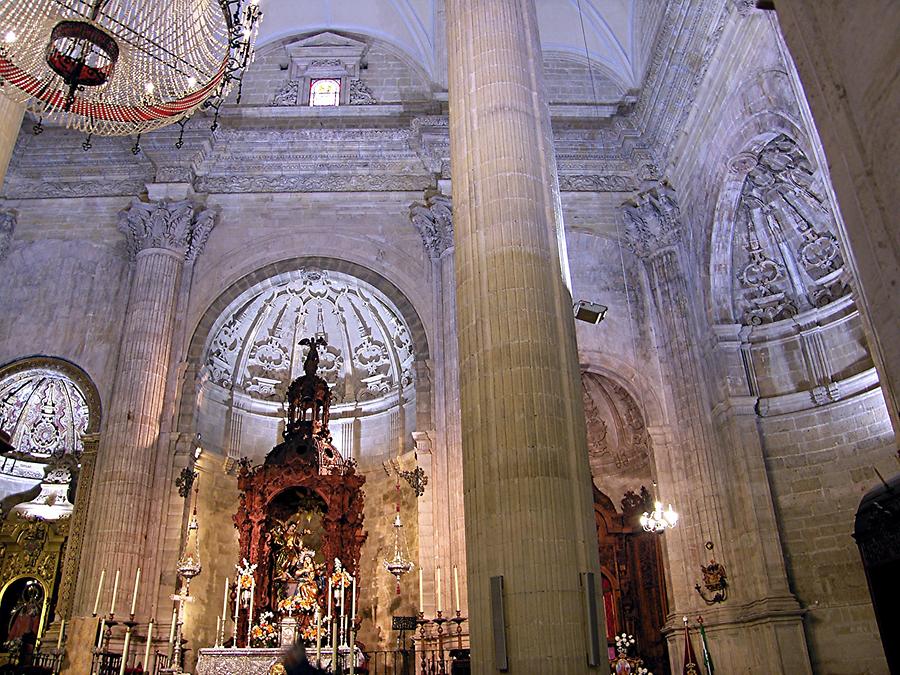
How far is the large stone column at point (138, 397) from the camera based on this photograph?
12156 millimetres

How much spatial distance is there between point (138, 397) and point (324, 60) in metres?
8.83

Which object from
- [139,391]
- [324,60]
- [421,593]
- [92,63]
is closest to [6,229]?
[139,391]

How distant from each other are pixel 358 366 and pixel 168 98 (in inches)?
271

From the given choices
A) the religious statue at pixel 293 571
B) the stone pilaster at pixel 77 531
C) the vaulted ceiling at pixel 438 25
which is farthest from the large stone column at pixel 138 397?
the vaulted ceiling at pixel 438 25

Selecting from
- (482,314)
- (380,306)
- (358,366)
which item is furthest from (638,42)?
(482,314)

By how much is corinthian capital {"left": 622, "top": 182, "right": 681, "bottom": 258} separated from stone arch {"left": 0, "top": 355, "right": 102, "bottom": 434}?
10.6m

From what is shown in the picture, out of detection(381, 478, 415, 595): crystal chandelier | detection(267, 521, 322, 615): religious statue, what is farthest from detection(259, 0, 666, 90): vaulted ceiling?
detection(267, 521, 322, 615): religious statue

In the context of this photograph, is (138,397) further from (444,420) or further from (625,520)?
(625,520)

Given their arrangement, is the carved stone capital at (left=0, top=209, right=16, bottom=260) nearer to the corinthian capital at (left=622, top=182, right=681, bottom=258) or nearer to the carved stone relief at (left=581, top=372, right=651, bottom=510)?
the carved stone relief at (left=581, top=372, right=651, bottom=510)

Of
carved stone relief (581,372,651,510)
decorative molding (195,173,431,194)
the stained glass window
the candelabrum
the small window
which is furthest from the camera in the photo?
the small window

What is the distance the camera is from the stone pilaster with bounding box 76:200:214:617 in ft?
40.1

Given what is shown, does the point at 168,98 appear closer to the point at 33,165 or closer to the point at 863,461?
the point at 33,165

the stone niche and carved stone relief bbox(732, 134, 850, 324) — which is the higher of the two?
the stone niche

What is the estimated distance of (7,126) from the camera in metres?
8.80
